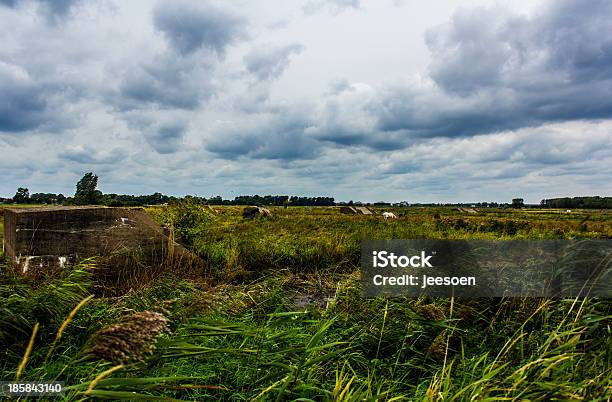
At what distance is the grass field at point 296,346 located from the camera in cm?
260

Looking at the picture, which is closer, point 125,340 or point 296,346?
point 125,340

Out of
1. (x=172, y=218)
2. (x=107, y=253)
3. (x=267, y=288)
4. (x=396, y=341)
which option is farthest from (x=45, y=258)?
(x=396, y=341)

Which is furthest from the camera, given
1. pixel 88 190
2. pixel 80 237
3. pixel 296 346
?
pixel 88 190

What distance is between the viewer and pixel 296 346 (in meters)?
3.55

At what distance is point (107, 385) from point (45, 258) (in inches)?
269

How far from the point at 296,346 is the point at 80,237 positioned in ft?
20.8

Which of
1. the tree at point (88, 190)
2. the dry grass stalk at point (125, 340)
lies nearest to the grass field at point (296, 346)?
the dry grass stalk at point (125, 340)

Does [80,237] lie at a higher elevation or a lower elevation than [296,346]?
higher

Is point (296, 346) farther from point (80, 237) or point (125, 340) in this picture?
point (80, 237)

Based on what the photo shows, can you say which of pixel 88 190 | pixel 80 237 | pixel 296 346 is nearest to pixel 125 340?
pixel 296 346

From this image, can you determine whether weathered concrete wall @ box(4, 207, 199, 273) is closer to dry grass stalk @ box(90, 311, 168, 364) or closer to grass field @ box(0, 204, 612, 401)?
grass field @ box(0, 204, 612, 401)

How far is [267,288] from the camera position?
6203mm

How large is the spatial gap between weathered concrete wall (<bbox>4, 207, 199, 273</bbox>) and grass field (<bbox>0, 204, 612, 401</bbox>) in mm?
2686

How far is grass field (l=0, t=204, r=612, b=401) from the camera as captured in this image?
2.60 meters
